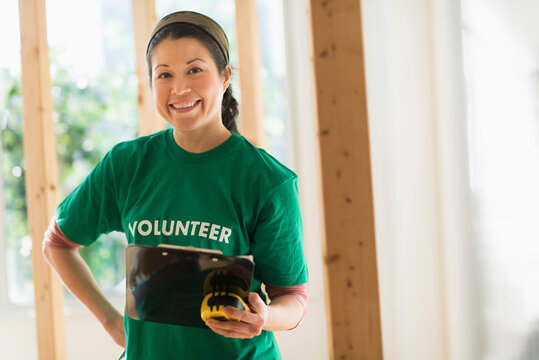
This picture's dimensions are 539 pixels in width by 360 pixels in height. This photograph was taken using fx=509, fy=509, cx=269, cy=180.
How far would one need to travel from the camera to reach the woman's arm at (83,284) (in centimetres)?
108

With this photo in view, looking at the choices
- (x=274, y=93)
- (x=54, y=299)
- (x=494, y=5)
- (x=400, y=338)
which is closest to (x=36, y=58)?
(x=54, y=299)

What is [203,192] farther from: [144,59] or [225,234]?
[144,59]

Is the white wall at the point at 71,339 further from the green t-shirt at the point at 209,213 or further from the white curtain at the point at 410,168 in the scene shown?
the green t-shirt at the point at 209,213

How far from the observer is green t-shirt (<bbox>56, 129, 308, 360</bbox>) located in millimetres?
880

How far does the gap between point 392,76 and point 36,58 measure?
1565 millimetres

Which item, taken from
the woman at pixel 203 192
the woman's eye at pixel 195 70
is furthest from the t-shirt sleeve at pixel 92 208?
the woman's eye at pixel 195 70

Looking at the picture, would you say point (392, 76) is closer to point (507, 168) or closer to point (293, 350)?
point (507, 168)

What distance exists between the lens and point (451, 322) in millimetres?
2311

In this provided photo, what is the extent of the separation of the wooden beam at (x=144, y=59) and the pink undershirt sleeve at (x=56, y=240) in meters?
0.92

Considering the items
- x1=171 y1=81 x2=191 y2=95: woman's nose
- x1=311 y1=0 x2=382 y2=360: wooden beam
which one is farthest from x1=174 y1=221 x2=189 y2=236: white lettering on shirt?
x1=311 y1=0 x2=382 y2=360: wooden beam

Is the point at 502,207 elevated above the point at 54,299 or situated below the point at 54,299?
above

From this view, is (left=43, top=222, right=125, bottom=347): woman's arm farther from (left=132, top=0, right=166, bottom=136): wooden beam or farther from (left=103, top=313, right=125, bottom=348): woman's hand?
(left=132, top=0, right=166, bottom=136): wooden beam

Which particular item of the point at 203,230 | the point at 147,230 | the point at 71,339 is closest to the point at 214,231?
the point at 203,230

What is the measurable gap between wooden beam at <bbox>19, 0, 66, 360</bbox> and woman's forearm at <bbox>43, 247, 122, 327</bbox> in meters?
0.91
